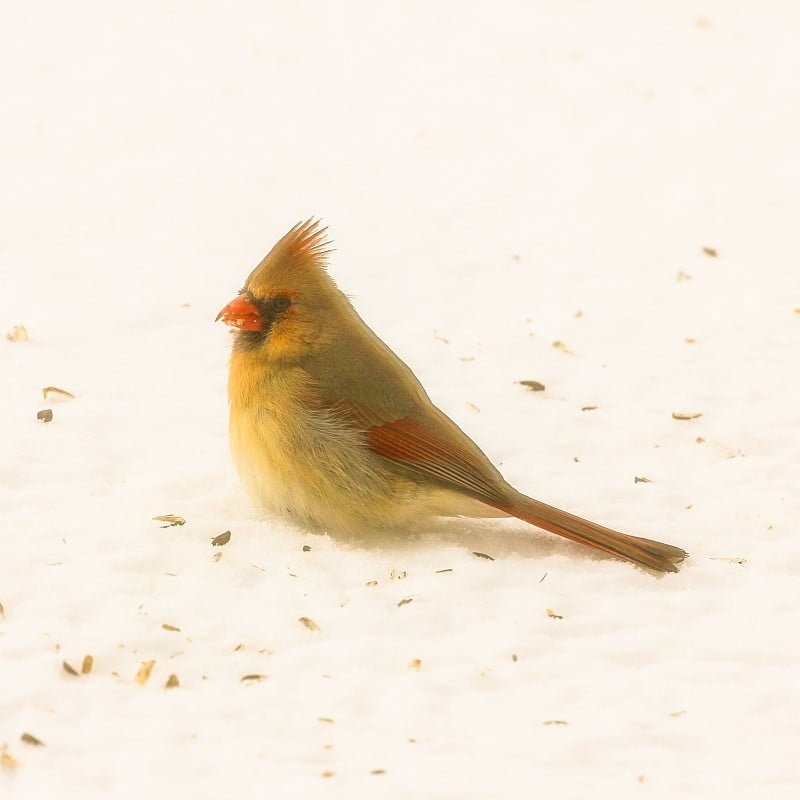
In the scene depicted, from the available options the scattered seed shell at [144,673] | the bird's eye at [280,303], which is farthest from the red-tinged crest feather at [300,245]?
the scattered seed shell at [144,673]

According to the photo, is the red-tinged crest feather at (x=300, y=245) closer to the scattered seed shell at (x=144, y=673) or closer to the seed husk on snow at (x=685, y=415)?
the scattered seed shell at (x=144, y=673)

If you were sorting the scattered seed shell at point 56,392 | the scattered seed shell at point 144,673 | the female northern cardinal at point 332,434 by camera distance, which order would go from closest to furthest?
the scattered seed shell at point 144,673
the female northern cardinal at point 332,434
the scattered seed shell at point 56,392

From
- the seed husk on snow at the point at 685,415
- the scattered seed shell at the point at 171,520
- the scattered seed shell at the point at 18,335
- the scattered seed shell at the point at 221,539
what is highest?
the scattered seed shell at the point at 18,335

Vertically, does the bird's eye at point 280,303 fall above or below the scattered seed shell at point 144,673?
above

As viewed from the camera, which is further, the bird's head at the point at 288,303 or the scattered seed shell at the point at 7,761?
the bird's head at the point at 288,303

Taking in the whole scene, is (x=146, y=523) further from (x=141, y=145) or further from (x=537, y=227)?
(x=141, y=145)

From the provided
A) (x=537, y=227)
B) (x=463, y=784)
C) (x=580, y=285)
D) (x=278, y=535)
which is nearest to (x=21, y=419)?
(x=278, y=535)

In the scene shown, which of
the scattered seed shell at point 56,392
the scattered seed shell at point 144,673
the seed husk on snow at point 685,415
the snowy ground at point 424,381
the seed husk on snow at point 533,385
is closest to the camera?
the snowy ground at point 424,381

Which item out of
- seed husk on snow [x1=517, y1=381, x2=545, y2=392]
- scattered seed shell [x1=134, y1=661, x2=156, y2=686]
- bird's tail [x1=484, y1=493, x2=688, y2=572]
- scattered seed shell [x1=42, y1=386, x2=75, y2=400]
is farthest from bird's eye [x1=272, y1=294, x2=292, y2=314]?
seed husk on snow [x1=517, y1=381, x2=545, y2=392]
